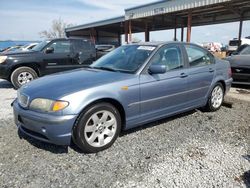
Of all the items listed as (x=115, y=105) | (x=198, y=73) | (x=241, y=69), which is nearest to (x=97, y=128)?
(x=115, y=105)

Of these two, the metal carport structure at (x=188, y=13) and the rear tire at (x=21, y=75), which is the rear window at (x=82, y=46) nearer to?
the rear tire at (x=21, y=75)

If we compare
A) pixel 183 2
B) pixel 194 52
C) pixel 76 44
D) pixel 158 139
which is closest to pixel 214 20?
pixel 183 2

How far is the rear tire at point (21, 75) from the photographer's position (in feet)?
26.3

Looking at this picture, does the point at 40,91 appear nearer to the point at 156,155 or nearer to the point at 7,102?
the point at 156,155

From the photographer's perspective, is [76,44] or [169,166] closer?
[169,166]

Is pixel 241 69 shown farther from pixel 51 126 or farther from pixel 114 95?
pixel 51 126

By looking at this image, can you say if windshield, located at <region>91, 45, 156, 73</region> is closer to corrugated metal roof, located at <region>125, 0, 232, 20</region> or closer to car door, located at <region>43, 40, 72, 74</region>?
car door, located at <region>43, 40, 72, 74</region>

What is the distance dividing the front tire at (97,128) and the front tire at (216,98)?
2.51 metres

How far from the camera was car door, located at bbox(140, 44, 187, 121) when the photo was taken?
389 cm

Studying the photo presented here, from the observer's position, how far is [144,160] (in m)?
3.26

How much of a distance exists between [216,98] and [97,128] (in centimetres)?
311

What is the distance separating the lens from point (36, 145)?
12.1ft

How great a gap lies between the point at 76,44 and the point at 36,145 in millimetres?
5927

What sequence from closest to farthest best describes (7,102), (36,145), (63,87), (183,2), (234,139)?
(63,87) < (36,145) < (234,139) < (7,102) < (183,2)
